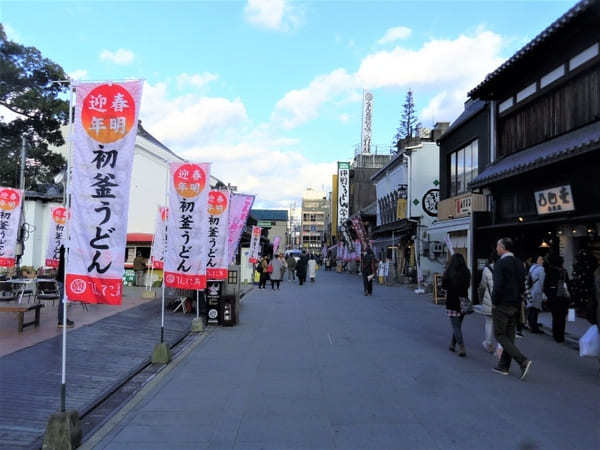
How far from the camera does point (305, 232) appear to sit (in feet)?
416

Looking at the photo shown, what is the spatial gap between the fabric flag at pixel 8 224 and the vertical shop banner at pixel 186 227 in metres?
7.23

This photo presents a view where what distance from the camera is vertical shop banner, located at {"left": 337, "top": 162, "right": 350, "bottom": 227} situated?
58.4 metres

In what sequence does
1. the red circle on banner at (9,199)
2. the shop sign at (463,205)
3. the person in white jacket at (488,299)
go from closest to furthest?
1. the person in white jacket at (488,299)
2. the red circle on banner at (9,199)
3. the shop sign at (463,205)

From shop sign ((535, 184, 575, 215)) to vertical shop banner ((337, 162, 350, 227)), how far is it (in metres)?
45.7

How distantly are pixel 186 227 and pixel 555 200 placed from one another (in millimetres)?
8608

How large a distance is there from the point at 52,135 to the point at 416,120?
51.2m

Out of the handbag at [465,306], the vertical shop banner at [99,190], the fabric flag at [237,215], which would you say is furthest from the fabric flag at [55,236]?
the handbag at [465,306]

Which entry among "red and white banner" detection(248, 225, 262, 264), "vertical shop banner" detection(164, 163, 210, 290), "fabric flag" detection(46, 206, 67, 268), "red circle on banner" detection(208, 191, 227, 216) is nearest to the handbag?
"vertical shop banner" detection(164, 163, 210, 290)

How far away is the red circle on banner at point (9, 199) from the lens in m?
14.2

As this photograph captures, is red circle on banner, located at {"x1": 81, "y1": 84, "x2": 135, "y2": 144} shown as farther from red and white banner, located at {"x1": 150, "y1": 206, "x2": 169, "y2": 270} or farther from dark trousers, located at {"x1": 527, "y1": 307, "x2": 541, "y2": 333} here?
red and white banner, located at {"x1": 150, "y1": 206, "x2": 169, "y2": 270}

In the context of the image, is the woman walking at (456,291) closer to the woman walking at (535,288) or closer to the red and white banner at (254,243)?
the woman walking at (535,288)

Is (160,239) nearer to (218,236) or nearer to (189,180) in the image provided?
(218,236)

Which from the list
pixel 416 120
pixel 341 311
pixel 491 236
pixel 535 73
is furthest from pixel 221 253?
pixel 416 120

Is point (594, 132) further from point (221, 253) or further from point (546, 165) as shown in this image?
point (221, 253)
